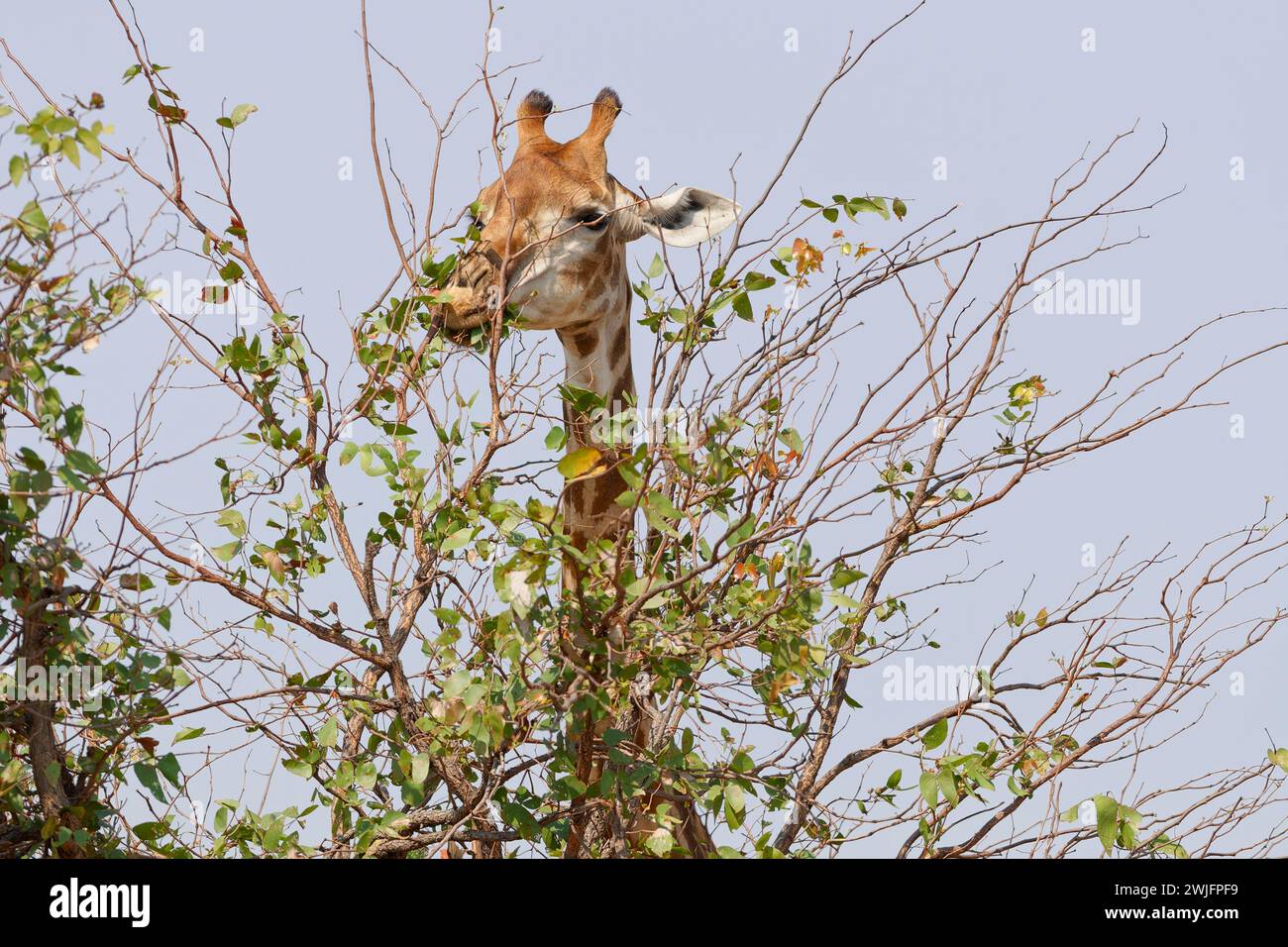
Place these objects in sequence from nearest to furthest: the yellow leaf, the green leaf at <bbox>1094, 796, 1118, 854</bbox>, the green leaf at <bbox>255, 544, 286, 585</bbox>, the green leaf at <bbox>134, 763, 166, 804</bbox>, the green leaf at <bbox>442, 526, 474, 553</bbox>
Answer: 1. the yellow leaf
2. the green leaf at <bbox>442, 526, 474, 553</bbox>
3. the green leaf at <bbox>134, 763, 166, 804</bbox>
4. the green leaf at <bbox>1094, 796, 1118, 854</bbox>
5. the green leaf at <bbox>255, 544, 286, 585</bbox>

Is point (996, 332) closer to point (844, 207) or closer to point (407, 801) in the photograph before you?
point (844, 207)

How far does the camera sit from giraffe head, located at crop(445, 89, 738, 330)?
4758 mm

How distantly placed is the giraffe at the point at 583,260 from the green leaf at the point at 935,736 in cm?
83

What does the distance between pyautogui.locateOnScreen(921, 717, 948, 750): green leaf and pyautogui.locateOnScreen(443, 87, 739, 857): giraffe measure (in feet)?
2.73

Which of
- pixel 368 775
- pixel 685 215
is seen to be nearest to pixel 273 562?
pixel 368 775

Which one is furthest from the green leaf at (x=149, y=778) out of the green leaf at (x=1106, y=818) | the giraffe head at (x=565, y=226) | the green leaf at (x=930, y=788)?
the green leaf at (x=1106, y=818)

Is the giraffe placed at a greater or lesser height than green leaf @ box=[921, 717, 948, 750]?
greater

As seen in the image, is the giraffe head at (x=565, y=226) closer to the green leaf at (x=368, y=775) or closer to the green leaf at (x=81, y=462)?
the green leaf at (x=368, y=775)

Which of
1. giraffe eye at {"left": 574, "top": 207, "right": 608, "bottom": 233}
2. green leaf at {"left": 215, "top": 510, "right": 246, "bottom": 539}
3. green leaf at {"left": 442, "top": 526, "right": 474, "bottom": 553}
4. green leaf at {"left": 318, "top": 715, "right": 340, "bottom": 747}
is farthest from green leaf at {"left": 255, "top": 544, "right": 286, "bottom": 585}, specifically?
giraffe eye at {"left": 574, "top": 207, "right": 608, "bottom": 233}

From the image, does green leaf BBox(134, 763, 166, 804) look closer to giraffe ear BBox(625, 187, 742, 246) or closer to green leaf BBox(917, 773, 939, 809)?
green leaf BBox(917, 773, 939, 809)

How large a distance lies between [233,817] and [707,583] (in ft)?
4.62

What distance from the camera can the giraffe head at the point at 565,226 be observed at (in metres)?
4.76

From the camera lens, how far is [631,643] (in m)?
3.72
